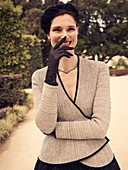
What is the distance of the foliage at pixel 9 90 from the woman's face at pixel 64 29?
5.86m

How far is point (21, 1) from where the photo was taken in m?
22.0

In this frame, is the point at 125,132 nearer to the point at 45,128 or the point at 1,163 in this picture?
the point at 1,163

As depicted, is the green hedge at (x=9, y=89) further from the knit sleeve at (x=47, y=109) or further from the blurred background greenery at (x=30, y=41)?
the knit sleeve at (x=47, y=109)

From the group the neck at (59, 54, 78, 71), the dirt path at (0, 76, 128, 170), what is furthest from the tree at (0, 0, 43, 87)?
the neck at (59, 54, 78, 71)

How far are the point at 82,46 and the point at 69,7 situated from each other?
27357 millimetres

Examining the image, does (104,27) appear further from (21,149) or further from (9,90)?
(21,149)

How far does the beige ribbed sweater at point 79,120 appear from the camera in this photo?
1607 mm

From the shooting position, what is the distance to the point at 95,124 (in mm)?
1690

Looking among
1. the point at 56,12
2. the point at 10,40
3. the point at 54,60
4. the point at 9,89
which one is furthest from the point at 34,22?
the point at 54,60

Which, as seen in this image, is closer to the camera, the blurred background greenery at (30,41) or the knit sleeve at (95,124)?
the knit sleeve at (95,124)

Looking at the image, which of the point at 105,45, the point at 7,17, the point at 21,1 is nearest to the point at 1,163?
the point at 7,17

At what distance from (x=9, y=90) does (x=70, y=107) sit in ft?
19.7

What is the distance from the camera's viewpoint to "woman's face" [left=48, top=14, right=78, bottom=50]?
1.70m

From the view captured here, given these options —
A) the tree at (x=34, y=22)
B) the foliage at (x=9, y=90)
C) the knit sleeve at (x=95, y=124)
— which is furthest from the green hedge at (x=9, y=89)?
the tree at (x=34, y=22)
